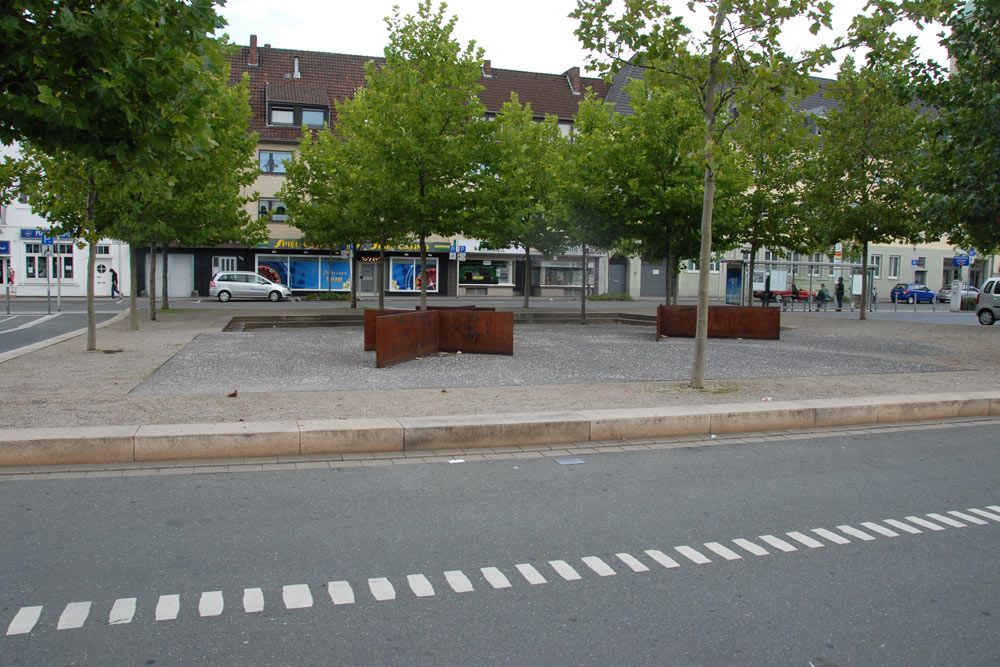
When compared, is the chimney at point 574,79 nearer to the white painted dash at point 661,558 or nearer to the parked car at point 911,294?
the parked car at point 911,294

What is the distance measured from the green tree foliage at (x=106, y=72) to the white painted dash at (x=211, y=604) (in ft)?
14.0

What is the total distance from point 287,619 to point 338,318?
58.6 feet

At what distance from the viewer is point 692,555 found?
4.25m

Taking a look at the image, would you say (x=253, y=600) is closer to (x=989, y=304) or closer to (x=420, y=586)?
(x=420, y=586)

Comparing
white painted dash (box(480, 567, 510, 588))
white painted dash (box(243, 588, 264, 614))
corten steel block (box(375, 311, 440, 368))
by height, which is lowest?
white painted dash (box(243, 588, 264, 614))

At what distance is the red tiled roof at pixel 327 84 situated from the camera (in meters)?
43.4

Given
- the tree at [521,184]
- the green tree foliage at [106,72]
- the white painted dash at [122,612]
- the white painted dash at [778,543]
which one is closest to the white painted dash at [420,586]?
the white painted dash at [122,612]

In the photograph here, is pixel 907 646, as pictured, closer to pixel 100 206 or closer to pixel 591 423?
pixel 591 423

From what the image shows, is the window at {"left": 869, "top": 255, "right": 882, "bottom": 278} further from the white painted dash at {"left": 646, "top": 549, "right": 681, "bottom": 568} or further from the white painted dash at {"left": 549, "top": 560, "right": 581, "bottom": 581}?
the white painted dash at {"left": 549, "top": 560, "right": 581, "bottom": 581}

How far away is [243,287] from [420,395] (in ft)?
108

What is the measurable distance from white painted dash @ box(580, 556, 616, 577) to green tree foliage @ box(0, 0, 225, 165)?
5124mm

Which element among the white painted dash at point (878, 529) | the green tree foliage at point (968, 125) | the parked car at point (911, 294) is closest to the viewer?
the white painted dash at point (878, 529)

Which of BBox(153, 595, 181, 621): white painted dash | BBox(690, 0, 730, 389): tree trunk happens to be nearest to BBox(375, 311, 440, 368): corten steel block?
BBox(690, 0, 730, 389): tree trunk

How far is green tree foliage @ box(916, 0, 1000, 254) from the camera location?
12.5m
